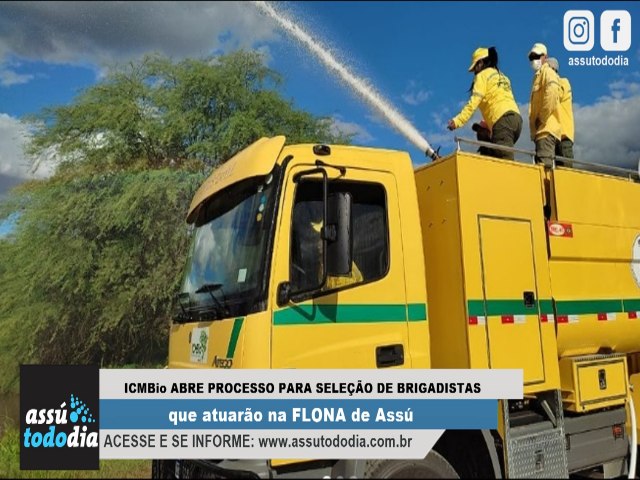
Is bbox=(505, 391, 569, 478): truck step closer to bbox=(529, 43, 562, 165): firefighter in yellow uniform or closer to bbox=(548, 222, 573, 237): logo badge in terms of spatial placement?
bbox=(548, 222, 573, 237): logo badge

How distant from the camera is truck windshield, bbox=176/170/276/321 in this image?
11.9ft

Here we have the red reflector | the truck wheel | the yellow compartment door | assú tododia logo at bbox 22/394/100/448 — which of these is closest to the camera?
assú tododia logo at bbox 22/394/100/448

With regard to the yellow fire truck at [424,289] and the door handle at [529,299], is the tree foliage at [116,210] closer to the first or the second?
the yellow fire truck at [424,289]

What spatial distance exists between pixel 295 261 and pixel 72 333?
30.6 ft

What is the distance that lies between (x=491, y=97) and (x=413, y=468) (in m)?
3.87

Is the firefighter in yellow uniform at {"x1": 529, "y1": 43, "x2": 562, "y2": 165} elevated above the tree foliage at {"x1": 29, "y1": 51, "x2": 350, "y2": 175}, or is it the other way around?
the tree foliage at {"x1": 29, "y1": 51, "x2": 350, "y2": 175}

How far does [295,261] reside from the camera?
12.0ft

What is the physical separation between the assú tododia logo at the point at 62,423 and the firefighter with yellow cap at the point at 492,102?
13.8 ft

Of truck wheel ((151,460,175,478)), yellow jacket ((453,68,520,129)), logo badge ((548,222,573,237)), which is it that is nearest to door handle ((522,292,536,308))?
logo badge ((548,222,573,237))

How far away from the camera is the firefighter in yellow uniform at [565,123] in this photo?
6219mm

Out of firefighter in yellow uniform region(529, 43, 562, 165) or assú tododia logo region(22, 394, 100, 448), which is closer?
assú tododia logo region(22, 394, 100, 448)

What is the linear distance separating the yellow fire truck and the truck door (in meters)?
0.01

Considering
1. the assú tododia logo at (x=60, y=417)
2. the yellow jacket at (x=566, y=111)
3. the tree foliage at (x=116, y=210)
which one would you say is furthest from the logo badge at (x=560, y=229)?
the tree foliage at (x=116, y=210)

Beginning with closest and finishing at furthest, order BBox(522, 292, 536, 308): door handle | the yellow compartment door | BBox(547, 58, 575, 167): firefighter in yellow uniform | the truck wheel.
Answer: the truck wheel, the yellow compartment door, BBox(522, 292, 536, 308): door handle, BBox(547, 58, 575, 167): firefighter in yellow uniform
